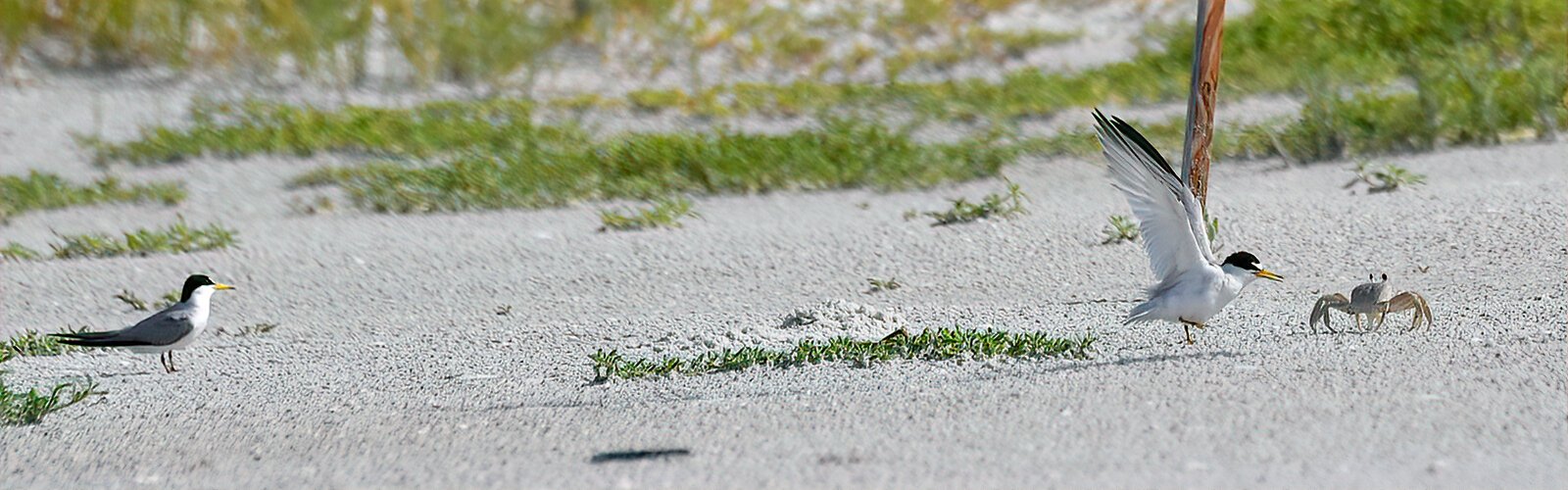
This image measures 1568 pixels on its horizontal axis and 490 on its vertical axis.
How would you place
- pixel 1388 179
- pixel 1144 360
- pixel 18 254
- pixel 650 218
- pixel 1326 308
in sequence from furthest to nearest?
pixel 650 218 → pixel 18 254 → pixel 1388 179 → pixel 1326 308 → pixel 1144 360

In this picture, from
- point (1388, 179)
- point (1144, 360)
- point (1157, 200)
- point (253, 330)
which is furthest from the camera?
point (1388, 179)

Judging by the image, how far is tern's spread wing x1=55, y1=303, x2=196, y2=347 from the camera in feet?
17.8

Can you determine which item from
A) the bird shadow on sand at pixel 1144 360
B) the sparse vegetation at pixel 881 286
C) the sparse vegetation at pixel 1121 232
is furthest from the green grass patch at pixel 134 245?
the bird shadow on sand at pixel 1144 360

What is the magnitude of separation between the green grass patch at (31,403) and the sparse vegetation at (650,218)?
274cm

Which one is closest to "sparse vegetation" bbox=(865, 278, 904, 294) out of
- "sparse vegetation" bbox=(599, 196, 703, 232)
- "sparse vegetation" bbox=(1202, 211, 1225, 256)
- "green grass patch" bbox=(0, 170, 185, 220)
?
"sparse vegetation" bbox=(1202, 211, 1225, 256)

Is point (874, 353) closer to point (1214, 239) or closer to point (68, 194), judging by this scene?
point (1214, 239)

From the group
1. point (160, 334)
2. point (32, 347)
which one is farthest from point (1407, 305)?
point (32, 347)

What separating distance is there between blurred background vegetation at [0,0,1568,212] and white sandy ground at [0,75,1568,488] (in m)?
0.31

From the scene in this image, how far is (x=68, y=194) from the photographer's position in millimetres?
8766

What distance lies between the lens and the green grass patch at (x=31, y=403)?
4852 millimetres

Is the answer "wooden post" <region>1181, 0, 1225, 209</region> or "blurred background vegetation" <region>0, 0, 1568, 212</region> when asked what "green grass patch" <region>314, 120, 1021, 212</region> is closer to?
"blurred background vegetation" <region>0, 0, 1568, 212</region>

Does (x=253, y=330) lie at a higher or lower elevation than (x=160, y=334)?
lower

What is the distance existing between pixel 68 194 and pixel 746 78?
5232 mm

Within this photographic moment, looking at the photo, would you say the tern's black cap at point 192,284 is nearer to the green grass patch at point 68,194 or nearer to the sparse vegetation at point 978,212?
the sparse vegetation at point 978,212
